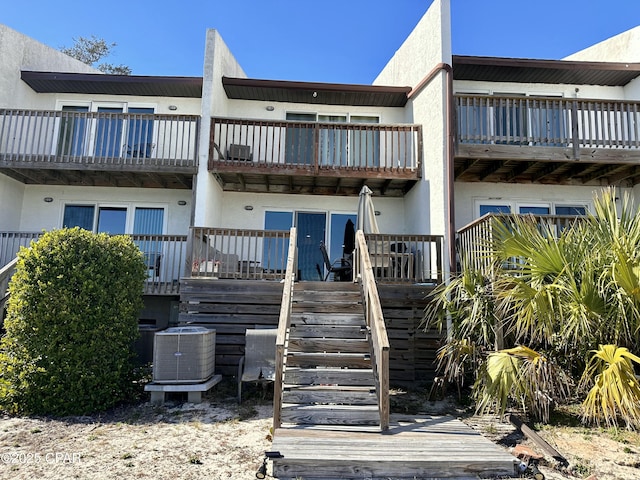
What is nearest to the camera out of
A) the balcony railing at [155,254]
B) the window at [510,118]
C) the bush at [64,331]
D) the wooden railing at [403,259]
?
the bush at [64,331]

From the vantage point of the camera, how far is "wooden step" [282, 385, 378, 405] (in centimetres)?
539

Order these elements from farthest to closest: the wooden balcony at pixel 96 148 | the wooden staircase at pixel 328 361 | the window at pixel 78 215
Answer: the window at pixel 78 215
the wooden balcony at pixel 96 148
the wooden staircase at pixel 328 361

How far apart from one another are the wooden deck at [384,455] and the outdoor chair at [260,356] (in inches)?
73.2

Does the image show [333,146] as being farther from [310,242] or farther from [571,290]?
[571,290]

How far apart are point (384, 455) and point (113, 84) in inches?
415

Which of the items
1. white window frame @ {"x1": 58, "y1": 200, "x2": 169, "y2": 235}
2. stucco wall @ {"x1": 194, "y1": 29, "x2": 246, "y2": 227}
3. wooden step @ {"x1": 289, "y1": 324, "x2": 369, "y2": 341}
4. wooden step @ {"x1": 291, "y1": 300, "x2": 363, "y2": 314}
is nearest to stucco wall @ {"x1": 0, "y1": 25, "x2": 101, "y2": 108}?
white window frame @ {"x1": 58, "y1": 200, "x2": 169, "y2": 235}

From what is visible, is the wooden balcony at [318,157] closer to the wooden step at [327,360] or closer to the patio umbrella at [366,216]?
the patio umbrella at [366,216]

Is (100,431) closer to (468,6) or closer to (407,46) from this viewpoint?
(407,46)

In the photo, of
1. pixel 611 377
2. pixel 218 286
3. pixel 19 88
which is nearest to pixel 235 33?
pixel 19 88

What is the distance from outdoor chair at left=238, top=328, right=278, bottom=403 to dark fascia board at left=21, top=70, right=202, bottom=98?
676 cm

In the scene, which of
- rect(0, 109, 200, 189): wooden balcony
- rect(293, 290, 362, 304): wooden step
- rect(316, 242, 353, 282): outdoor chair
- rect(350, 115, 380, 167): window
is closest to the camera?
rect(293, 290, 362, 304): wooden step

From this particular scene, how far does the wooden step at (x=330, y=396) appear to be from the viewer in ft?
17.7

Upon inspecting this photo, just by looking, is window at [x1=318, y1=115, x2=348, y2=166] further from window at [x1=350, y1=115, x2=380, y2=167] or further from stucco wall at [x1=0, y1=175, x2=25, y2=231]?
stucco wall at [x1=0, y1=175, x2=25, y2=231]

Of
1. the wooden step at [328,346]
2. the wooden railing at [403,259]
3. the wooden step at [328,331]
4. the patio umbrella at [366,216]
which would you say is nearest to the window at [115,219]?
the patio umbrella at [366,216]
